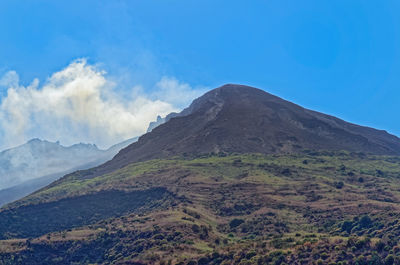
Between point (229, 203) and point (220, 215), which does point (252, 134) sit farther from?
point (220, 215)

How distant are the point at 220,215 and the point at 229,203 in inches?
211

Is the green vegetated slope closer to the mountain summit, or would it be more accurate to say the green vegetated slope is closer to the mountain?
the mountain

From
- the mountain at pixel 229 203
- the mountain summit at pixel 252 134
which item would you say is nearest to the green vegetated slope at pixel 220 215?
the mountain at pixel 229 203

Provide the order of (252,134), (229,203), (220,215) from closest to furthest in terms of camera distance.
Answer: (220,215) < (229,203) < (252,134)

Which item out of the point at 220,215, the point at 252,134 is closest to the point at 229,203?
the point at 220,215

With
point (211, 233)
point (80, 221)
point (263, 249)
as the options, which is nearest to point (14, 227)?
point (80, 221)

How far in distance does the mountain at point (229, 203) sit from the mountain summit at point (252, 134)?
A: 68cm

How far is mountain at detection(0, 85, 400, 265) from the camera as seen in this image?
60250 millimetres

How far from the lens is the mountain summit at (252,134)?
149375 millimetres

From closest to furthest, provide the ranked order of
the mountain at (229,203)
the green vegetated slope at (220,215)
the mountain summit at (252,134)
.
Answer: the green vegetated slope at (220,215), the mountain at (229,203), the mountain summit at (252,134)

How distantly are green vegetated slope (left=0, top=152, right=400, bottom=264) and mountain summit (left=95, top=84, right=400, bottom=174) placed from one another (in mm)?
12555

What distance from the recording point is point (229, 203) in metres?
92.9

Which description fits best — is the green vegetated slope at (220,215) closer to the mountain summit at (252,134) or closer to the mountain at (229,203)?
the mountain at (229,203)

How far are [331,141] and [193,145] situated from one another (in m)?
53.8
